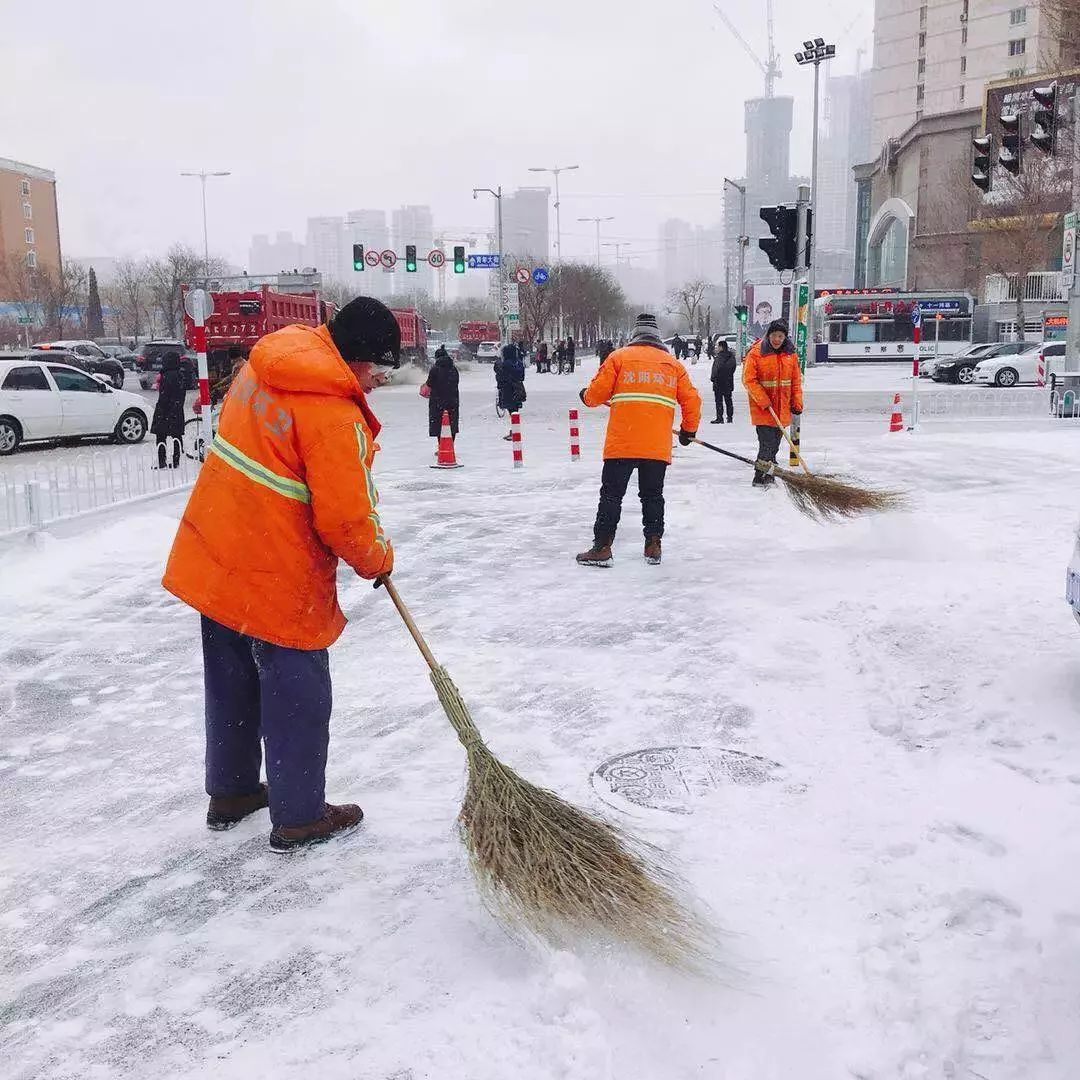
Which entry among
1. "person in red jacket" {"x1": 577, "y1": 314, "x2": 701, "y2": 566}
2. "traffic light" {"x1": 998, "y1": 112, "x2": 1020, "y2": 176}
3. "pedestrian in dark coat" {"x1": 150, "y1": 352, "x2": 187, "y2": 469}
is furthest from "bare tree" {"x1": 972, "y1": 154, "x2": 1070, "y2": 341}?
"person in red jacket" {"x1": 577, "y1": 314, "x2": 701, "y2": 566}

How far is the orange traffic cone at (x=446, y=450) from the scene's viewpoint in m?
13.7

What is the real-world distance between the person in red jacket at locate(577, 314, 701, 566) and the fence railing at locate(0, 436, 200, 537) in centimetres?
428

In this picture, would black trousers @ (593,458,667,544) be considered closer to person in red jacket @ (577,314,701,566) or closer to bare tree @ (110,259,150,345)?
person in red jacket @ (577,314,701,566)

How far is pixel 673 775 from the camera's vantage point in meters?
4.03

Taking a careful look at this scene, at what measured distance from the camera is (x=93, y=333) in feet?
236

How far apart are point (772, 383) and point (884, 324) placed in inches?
1507

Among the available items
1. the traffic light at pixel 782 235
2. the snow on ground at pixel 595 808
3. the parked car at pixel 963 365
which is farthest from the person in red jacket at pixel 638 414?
the parked car at pixel 963 365

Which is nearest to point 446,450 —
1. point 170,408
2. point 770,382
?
point 170,408

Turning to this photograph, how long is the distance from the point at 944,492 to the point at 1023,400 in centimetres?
1225

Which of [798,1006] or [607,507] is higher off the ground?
[607,507]

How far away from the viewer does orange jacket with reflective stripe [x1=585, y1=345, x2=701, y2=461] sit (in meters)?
7.43

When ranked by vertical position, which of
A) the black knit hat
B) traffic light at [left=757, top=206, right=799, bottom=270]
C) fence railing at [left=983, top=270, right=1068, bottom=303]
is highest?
fence railing at [left=983, top=270, right=1068, bottom=303]

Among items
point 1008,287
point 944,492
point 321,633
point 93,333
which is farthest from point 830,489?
point 93,333

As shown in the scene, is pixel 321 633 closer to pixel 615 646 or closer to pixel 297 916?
pixel 297 916
